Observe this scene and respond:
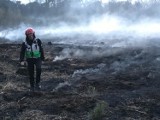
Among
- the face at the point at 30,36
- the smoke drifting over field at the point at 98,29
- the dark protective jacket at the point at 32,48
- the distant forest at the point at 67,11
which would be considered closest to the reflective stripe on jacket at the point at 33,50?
the dark protective jacket at the point at 32,48

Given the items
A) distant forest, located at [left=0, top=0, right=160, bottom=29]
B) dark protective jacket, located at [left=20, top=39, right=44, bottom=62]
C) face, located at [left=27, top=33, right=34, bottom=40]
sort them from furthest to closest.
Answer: distant forest, located at [left=0, top=0, right=160, bottom=29], dark protective jacket, located at [left=20, top=39, right=44, bottom=62], face, located at [left=27, top=33, right=34, bottom=40]

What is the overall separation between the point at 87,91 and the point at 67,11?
58750mm

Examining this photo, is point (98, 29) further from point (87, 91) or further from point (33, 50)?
point (87, 91)

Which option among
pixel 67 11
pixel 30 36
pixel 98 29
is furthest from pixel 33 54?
pixel 67 11

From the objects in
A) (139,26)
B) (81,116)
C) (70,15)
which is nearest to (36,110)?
(81,116)

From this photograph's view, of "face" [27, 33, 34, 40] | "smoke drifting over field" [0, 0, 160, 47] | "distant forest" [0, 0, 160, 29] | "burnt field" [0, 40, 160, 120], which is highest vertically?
"distant forest" [0, 0, 160, 29]

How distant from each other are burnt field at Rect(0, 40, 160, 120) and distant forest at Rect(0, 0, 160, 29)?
94.8 feet

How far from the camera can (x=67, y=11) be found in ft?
228

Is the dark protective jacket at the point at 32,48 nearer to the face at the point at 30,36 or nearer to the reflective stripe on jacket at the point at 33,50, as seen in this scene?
the reflective stripe on jacket at the point at 33,50

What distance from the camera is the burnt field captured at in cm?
919

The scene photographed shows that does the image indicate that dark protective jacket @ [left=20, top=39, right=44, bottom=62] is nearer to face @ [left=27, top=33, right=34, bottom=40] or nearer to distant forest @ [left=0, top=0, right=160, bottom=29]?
face @ [left=27, top=33, right=34, bottom=40]

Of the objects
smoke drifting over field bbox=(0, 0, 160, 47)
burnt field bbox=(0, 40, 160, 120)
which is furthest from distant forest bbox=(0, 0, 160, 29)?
burnt field bbox=(0, 40, 160, 120)

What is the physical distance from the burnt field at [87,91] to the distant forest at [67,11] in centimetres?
2889

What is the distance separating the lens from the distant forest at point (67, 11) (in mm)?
50969
